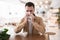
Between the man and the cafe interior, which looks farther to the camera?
the cafe interior

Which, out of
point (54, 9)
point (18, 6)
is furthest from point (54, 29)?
point (18, 6)

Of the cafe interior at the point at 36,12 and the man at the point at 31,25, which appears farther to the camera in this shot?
the cafe interior at the point at 36,12

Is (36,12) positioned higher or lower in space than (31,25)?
higher

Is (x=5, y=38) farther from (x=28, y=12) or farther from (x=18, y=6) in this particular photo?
(x=18, y=6)

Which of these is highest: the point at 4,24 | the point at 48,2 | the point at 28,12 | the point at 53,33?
the point at 48,2

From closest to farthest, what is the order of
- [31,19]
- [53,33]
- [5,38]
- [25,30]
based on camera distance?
[5,38] → [31,19] → [25,30] → [53,33]

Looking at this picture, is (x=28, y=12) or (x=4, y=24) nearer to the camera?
(x=28, y=12)

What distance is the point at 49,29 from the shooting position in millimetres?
3045

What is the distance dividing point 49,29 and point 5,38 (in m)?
1.64

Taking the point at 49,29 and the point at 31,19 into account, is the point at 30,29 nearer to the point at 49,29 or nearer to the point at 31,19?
the point at 31,19

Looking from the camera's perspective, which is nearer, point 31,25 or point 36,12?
point 31,25

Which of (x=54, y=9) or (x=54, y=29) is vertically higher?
(x=54, y=9)

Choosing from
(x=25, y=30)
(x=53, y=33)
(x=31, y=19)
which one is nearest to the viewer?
(x=31, y=19)

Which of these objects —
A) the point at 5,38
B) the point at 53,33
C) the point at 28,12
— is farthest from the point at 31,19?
the point at 53,33
